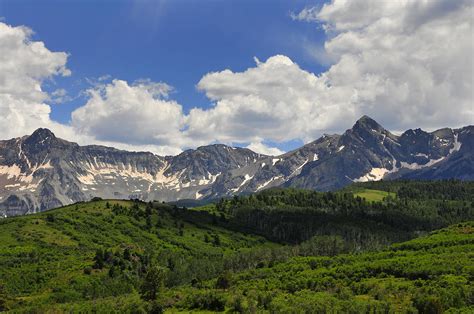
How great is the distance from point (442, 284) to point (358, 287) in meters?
28.8

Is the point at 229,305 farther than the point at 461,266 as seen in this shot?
No

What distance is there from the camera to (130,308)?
529 ft

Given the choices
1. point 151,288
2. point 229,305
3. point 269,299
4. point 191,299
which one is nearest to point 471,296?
point 269,299

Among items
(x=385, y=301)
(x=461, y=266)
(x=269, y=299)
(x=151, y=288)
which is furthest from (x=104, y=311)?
(x=461, y=266)

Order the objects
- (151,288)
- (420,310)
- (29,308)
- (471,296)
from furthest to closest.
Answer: (151,288) → (29,308) → (471,296) → (420,310)

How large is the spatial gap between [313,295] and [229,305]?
2965cm

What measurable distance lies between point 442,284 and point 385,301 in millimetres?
29850

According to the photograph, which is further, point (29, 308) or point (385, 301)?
point (29, 308)

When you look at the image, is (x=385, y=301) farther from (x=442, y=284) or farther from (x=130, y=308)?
(x=130, y=308)

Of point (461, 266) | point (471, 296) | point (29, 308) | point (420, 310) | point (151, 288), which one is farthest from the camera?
point (461, 266)

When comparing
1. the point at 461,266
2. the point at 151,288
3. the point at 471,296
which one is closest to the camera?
the point at 471,296

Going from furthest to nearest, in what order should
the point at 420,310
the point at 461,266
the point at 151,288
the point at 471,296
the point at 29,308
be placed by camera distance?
the point at 461,266 < the point at 151,288 < the point at 29,308 < the point at 471,296 < the point at 420,310

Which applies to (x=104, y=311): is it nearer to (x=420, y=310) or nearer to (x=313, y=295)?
(x=313, y=295)

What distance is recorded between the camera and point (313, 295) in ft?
569
